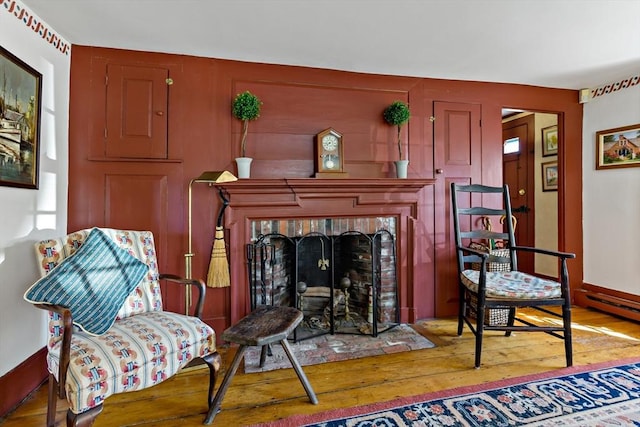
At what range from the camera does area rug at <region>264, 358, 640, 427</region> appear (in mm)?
1583

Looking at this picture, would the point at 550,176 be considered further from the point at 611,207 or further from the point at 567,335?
the point at 567,335

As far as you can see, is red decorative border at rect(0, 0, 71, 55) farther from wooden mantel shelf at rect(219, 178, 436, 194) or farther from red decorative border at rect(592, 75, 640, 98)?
red decorative border at rect(592, 75, 640, 98)

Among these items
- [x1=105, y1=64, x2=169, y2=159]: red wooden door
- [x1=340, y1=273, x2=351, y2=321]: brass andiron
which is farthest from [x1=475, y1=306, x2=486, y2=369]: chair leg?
[x1=105, y1=64, x2=169, y2=159]: red wooden door

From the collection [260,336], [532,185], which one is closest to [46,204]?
[260,336]

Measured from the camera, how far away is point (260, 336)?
62.3 inches

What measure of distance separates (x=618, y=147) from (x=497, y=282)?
2.07 metres

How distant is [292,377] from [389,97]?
2.35m

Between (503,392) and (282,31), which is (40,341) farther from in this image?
(503,392)

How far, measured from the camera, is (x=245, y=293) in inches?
100

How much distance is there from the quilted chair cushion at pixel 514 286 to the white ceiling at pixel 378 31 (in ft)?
5.51

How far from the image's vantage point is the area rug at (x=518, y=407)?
1.58 meters

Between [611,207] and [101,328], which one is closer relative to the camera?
[101,328]

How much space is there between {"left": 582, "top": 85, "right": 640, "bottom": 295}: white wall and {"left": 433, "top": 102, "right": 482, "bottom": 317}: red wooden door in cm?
127

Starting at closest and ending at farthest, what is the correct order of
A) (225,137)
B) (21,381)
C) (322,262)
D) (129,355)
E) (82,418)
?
(82,418)
(129,355)
(21,381)
(225,137)
(322,262)
